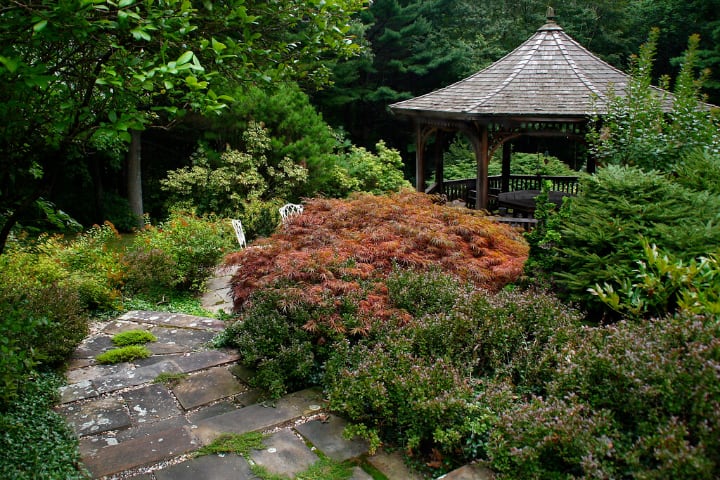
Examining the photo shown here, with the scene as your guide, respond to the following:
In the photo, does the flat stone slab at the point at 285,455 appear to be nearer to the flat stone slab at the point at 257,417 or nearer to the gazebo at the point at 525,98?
the flat stone slab at the point at 257,417

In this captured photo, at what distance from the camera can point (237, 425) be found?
3756mm

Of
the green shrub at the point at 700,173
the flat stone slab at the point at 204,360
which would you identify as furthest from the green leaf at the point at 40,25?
the green shrub at the point at 700,173

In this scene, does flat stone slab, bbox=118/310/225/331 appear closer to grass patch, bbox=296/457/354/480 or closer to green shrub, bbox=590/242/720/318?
grass patch, bbox=296/457/354/480

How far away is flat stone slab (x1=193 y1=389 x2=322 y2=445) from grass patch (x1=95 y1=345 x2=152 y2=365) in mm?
1518

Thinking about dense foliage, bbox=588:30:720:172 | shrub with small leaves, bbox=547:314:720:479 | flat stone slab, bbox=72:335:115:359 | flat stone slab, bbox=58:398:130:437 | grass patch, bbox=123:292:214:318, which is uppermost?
dense foliage, bbox=588:30:720:172

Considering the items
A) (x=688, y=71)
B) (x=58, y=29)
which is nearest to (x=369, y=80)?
(x=688, y=71)

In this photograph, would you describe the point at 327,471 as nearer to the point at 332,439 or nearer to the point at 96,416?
the point at 332,439

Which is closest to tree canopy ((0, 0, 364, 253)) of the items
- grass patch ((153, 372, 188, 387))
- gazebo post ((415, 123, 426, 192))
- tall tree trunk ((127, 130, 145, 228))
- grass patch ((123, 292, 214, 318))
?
grass patch ((153, 372, 188, 387))

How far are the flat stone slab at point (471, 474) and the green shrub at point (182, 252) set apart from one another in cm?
A: 519

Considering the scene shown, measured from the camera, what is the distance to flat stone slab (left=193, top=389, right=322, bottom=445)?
369 cm

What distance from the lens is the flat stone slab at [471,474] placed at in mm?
3055

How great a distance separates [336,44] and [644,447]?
9.59 ft

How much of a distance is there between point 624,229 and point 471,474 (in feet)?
8.83

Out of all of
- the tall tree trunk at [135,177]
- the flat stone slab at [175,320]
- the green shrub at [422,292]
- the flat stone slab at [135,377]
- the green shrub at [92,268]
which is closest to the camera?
the flat stone slab at [135,377]
